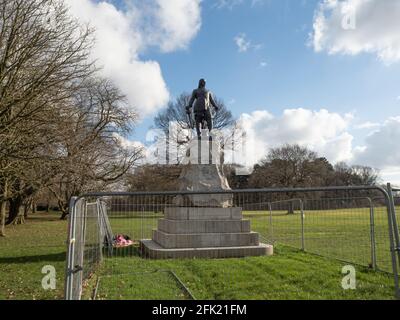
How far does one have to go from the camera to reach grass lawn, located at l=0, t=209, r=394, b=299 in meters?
6.53

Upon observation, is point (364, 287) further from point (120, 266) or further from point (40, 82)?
point (40, 82)

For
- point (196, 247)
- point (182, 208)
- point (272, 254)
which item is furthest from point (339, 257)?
point (182, 208)

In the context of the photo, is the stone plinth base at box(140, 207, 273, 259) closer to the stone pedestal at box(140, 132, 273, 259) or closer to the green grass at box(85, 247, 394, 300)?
the stone pedestal at box(140, 132, 273, 259)

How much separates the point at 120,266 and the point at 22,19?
31.0 ft

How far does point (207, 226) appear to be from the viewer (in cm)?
1182

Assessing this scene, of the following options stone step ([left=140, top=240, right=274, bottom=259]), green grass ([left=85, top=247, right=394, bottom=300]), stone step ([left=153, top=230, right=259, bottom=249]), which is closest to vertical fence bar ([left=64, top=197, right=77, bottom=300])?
green grass ([left=85, top=247, right=394, bottom=300])

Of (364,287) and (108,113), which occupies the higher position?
(108,113)

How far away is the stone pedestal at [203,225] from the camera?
10.9 m

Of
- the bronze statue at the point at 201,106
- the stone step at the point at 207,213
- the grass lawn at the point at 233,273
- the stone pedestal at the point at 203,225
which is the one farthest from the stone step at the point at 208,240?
the bronze statue at the point at 201,106

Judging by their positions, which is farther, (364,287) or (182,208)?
(182,208)

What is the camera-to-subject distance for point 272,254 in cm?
1129

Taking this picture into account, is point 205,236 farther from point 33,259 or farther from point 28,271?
point 33,259

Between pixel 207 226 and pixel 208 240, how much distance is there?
20.2 inches

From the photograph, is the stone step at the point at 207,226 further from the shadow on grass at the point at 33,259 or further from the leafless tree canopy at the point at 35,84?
the leafless tree canopy at the point at 35,84
